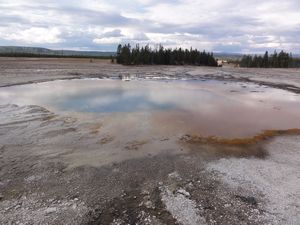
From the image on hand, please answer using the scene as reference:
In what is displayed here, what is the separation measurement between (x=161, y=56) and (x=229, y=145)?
2143 inches

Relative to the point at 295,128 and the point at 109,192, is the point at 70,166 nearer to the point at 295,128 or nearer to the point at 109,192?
the point at 109,192

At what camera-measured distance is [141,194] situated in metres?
5.24

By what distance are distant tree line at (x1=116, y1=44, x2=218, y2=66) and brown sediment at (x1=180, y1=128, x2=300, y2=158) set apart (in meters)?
49.0

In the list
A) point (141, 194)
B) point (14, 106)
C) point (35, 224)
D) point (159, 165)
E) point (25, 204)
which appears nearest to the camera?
point (35, 224)

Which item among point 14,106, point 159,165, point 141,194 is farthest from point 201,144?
point 14,106

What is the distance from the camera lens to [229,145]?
8164mm

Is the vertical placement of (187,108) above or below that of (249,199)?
above

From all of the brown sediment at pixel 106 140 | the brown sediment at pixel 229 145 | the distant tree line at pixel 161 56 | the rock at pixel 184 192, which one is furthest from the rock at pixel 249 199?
the distant tree line at pixel 161 56

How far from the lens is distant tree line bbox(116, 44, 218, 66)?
192 feet

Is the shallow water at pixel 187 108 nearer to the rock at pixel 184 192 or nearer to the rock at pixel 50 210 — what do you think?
the rock at pixel 184 192

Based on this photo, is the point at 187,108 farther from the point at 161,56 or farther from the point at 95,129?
the point at 161,56

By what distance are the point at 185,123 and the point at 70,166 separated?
16.1ft

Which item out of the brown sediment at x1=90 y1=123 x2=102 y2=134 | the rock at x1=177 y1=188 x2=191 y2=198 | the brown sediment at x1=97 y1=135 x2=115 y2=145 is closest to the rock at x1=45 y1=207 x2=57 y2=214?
the rock at x1=177 y1=188 x2=191 y2=198

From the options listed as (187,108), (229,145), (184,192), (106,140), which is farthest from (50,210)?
(187,108)
